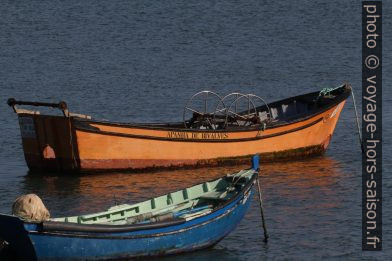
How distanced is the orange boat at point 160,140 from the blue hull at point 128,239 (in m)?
6.22

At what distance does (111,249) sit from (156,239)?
2.85 ft

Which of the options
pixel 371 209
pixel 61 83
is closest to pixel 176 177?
pixel 371 209

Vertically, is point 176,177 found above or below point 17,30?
below

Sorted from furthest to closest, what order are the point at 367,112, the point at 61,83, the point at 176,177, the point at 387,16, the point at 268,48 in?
the point at 387,16 < the point at 268,48 < the point at 61,83 < the point at 367,112 < the point at 176,177

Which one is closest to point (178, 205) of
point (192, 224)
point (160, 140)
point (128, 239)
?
point (192, 224)

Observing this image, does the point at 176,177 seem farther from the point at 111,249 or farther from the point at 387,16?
the point at 387,16

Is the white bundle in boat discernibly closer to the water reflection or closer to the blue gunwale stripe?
the blue gunwale stripe

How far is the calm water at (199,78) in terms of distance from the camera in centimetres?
2620

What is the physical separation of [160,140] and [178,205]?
5.96 m

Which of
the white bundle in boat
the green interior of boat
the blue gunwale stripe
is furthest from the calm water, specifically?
the white bundle in boat

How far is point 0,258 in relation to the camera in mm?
21656

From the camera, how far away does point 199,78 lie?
146 feet

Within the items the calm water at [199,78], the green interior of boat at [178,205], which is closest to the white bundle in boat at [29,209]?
the green interior of boat at [178,205]

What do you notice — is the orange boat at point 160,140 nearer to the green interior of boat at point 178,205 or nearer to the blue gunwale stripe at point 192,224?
the green interior of boat at point 178,205
